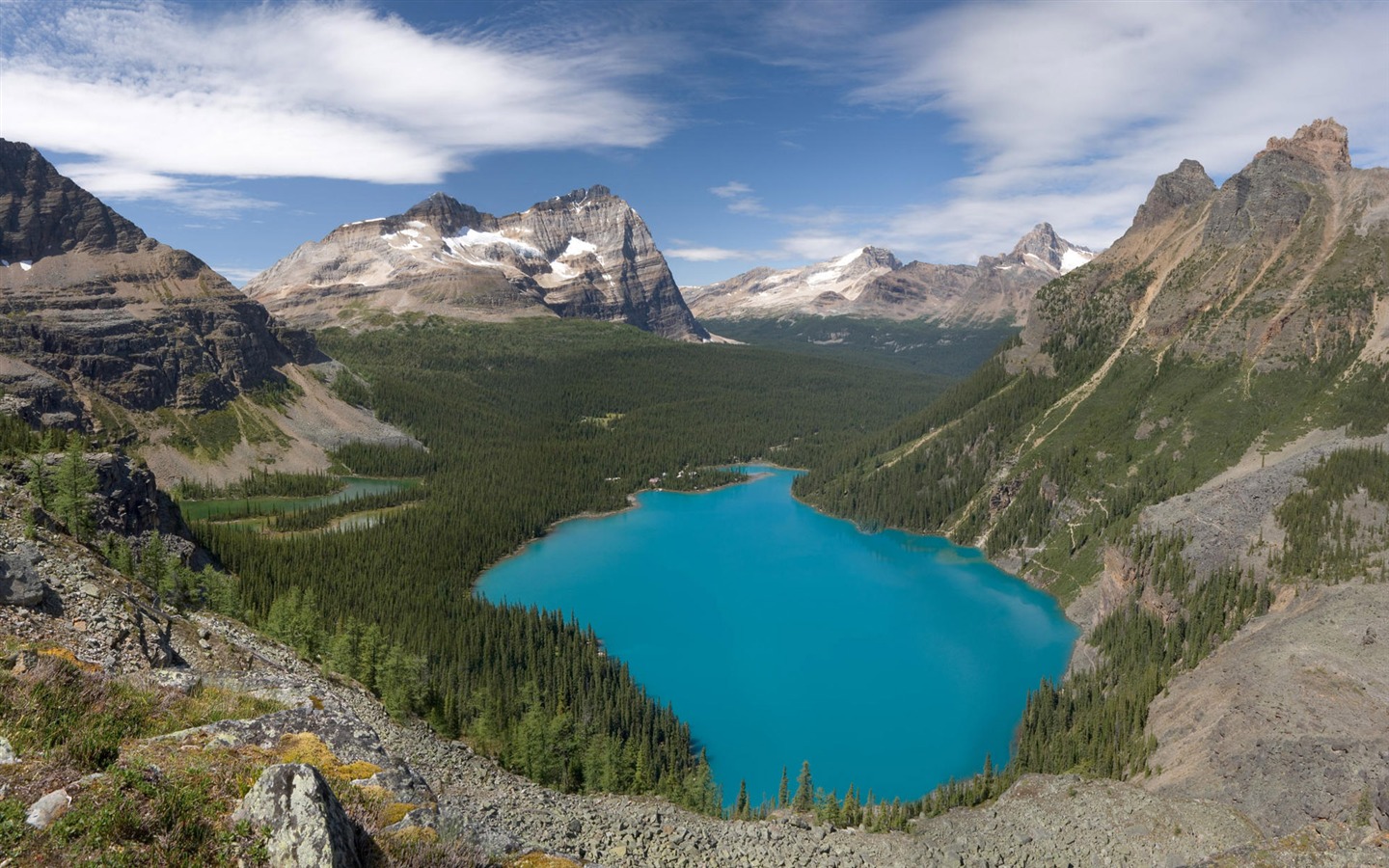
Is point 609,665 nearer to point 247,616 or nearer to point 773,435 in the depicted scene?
point 247,616

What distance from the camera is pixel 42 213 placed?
142250mm

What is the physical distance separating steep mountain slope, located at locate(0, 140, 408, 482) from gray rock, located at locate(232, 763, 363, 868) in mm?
132428

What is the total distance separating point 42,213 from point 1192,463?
19868 cm

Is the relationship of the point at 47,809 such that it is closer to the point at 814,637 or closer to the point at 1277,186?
the point at 814,637

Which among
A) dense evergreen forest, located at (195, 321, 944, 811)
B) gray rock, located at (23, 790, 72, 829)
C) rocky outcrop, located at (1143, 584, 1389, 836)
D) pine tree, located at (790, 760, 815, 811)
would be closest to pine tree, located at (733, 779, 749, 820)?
dense evergreen forest, located at (195, 321, 944, 811)

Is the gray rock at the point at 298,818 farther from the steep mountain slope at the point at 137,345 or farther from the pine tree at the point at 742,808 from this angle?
the steep mountain slope at the point at 137,345

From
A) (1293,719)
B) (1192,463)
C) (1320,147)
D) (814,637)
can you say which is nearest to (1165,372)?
(1192,463)

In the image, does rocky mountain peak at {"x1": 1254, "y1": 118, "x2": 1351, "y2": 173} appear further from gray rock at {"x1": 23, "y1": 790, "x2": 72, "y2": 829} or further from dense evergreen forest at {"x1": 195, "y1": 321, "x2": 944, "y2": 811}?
gray rock at {"x1": 23, "y1": 790, "x2": 72, "y2": 829}

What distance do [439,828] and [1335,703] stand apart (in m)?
39.5

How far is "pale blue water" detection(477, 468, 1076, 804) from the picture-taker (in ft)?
166

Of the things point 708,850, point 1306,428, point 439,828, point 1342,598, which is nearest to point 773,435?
point 1306,428

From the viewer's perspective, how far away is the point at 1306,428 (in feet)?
234

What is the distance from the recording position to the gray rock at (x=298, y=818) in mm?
8023

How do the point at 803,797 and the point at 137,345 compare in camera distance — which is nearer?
the point at 803,797
